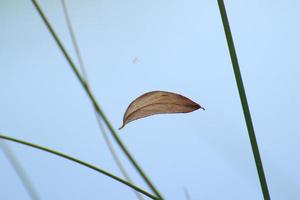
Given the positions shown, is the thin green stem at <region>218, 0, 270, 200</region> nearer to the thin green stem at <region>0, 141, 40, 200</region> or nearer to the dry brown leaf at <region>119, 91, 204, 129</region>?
the dry brown leaf at <region>119, 91, 204, 129</region>

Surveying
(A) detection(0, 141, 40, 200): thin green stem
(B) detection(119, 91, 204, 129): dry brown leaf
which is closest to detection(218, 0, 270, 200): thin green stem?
(B) detection(119, 91, 204, 129): dry brown leaf

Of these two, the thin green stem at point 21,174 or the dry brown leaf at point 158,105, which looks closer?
the dry brown leaf at point 158,105

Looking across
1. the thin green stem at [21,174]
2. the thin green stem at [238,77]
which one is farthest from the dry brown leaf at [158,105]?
the thin green stem at [21,174]

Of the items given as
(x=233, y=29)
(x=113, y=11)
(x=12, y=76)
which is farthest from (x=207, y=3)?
(x=12, y=76)

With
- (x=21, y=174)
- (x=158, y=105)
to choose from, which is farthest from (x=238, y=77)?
(x=21, y=174)

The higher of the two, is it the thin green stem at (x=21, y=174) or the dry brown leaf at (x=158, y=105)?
the thin green stem at (x=21, y=174)

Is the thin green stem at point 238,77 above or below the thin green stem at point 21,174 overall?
below

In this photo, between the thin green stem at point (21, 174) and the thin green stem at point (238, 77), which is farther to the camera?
the thin green stem at point (21, 174)

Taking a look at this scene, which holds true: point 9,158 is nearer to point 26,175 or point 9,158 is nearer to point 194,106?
point 26,175

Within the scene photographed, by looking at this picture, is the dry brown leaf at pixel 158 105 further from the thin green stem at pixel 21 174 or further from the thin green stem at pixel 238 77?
the thin green stem at pixel 21 174
